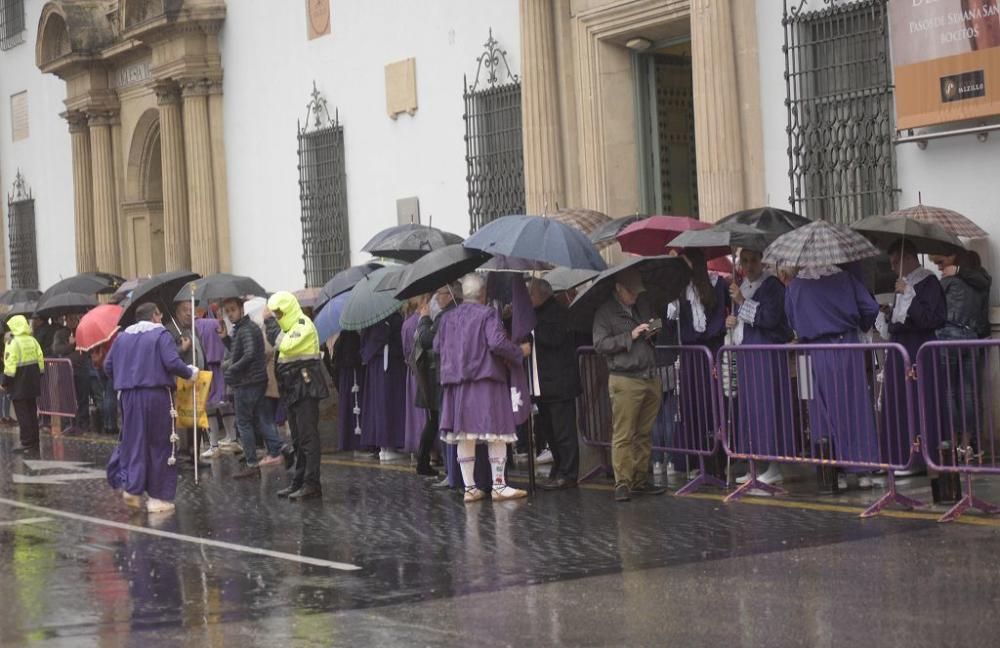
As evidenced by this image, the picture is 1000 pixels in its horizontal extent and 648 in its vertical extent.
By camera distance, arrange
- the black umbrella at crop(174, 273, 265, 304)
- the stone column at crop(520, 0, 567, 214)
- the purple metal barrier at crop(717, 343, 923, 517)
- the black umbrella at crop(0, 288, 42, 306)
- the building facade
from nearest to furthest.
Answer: the purple metal barrier at crop(717, 343, 923, 517), the building facade, the black umbrella at crop(174, 273, 265, 304), the stone column at crop(520, 0, 567, 214), the black umbrella at crop(0, 288, 42, 306)

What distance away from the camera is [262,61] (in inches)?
1027

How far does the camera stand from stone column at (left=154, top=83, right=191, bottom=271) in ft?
92.1

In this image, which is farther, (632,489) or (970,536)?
(632,489)

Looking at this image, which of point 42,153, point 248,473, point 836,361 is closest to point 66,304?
point 248,473

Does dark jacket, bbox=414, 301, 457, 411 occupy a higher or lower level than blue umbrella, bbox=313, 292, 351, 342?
lower

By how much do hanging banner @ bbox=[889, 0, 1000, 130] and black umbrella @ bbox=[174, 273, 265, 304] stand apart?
6.48m

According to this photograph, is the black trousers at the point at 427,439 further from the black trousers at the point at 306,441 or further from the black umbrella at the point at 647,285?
the black umbrella at the point at 647,285

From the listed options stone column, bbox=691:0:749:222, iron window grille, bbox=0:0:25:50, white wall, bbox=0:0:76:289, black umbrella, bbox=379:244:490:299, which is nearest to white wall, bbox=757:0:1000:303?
stone column, bbox=691:0:749:222

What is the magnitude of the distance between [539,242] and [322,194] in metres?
12.1

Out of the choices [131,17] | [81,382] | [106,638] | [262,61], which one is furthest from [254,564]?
[131,17]

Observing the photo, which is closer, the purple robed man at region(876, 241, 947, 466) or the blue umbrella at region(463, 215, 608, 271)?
the purple robed man at region(876, 241, 947, 466)

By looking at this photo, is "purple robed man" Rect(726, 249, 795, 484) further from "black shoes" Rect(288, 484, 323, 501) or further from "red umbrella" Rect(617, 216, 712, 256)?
"black shoes" Rect(288, 484, 323, 501)

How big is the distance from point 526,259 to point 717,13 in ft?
14.7

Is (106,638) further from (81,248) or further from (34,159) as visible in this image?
(34,159)
